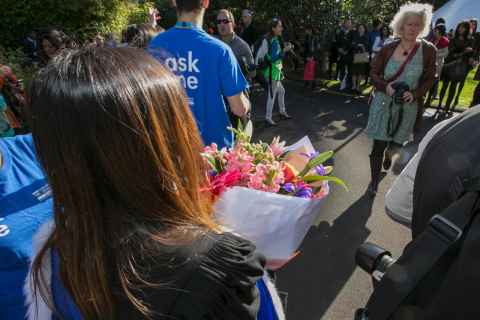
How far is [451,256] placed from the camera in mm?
827

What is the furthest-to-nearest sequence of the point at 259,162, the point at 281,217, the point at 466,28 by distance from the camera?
the point at 466,28, the point at 259,162, the point at 281,217

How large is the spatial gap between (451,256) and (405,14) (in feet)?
10.2

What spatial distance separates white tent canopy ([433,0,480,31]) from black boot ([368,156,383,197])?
13000mm

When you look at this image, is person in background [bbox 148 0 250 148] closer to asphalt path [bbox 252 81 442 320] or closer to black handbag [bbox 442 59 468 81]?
asphalt path [bbox 252 81 442 320]

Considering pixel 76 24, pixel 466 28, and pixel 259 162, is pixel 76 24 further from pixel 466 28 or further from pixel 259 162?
pixel 466 28

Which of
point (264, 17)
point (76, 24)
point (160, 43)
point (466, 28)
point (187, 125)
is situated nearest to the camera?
point (187, 125)

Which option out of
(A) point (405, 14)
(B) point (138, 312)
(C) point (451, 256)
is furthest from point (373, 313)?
(A) point (405, 14)

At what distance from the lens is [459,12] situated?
14.4m

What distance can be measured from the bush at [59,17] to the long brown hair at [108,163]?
645 centimetres

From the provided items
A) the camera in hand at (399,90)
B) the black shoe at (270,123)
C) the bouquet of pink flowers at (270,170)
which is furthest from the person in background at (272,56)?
the bouquet of pink flowers at (270,170)

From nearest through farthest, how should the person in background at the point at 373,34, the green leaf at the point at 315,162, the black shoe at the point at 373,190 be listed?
the green leaf at the point at 315,162
the black shoe at the point at 373,190
the person in background at the point at 373,34

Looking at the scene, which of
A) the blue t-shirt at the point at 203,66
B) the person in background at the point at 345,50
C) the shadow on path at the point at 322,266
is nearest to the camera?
the blue t-shirt at the point at 203,66

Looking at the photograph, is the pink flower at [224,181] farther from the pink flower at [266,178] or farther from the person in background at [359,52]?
the person in background at [359,52]

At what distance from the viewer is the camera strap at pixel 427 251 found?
0.82 meters
